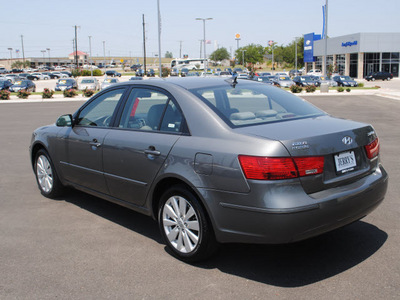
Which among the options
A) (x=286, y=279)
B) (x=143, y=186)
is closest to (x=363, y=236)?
(x=286, y=279)

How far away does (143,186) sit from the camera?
445 cm

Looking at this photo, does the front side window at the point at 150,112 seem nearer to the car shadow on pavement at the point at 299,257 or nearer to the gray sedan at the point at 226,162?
the gray sedan at the point at 226,162

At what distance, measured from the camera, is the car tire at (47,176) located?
6184 millimetres

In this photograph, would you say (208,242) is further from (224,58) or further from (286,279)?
(224,58)

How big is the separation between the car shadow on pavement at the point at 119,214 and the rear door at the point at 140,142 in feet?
1.62

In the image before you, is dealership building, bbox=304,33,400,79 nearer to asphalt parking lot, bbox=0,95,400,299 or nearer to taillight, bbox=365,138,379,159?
asphalt parking lot, bbox=0,95,400,299

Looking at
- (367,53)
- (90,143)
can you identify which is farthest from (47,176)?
(367,53)

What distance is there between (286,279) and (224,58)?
532 feet

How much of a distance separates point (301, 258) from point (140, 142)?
1910 millimetres

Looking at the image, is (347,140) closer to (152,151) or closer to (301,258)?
(301,258)

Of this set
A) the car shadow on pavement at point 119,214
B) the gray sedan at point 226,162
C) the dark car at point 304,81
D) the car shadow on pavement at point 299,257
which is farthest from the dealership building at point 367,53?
the gray sedan at point 226,162

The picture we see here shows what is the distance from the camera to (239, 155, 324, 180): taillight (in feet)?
11.3

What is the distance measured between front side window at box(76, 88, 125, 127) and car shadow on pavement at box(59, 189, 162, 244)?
1.17 metres

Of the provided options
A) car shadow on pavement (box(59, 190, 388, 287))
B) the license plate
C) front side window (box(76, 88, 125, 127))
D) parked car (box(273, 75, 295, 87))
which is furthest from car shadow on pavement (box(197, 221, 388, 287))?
parked car (box(273, 75, 295, 87))
